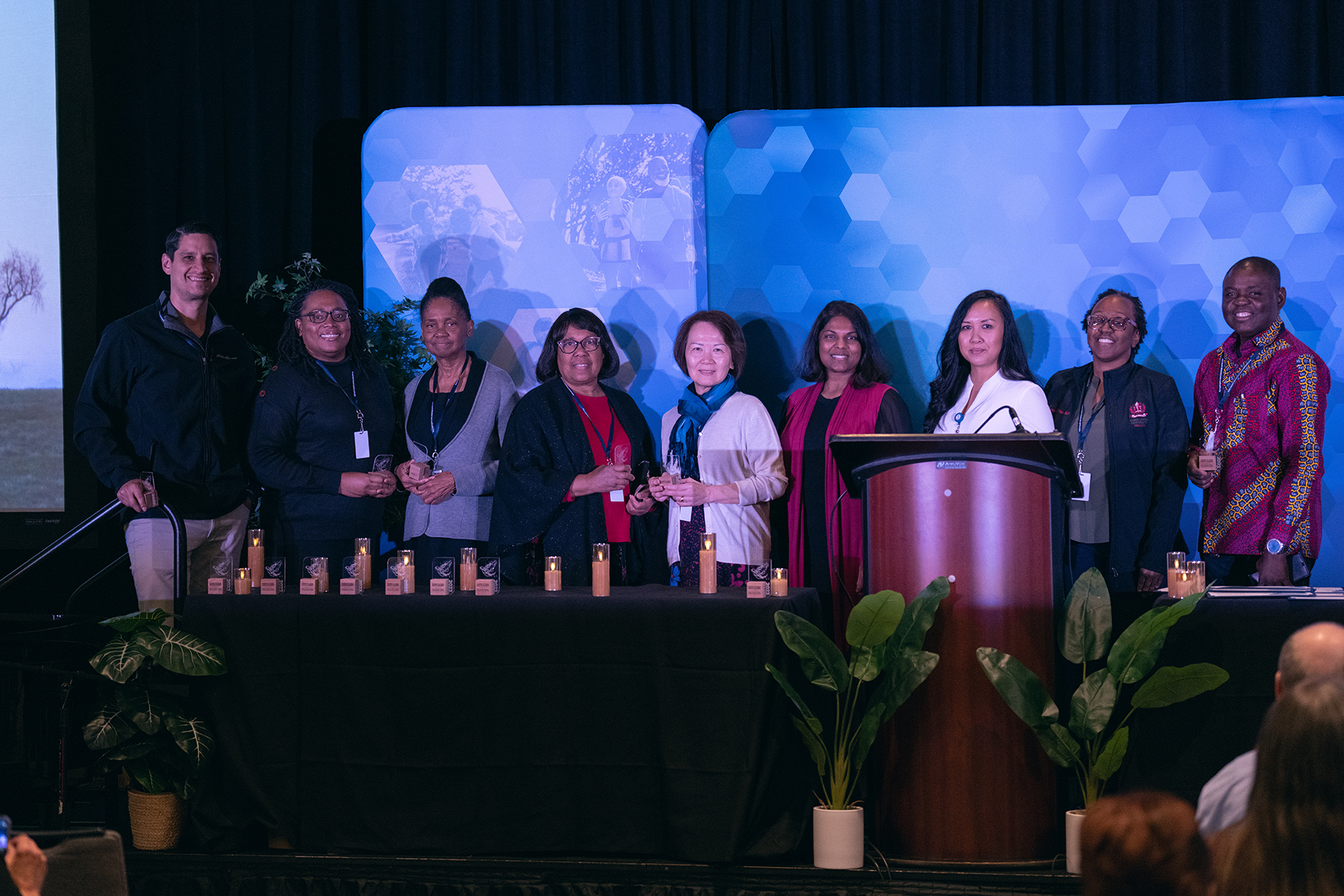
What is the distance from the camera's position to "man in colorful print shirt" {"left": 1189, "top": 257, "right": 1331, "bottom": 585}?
401 centimetres

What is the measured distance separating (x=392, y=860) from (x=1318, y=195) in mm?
4231

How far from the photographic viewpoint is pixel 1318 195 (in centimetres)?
462

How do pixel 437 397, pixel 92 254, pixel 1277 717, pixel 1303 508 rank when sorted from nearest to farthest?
1. pixel 1277 717
2. pixel 1303 508
3. pixel 437 397
4. pixel 92 254

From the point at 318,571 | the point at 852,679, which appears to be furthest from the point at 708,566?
the point at 318,571

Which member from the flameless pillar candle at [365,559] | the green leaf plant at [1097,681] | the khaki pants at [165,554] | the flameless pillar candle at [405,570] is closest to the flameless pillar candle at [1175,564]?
the green leaf plant at [1097,681]

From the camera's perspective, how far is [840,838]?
2973 millimetres

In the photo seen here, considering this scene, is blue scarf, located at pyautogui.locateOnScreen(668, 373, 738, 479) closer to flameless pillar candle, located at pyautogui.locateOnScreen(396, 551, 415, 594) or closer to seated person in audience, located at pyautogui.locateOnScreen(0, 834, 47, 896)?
flameless pillar candle, located at pyautogui.locateOnScreen(396, 551, 415, 594)

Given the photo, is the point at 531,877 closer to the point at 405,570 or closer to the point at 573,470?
the point at 405,570

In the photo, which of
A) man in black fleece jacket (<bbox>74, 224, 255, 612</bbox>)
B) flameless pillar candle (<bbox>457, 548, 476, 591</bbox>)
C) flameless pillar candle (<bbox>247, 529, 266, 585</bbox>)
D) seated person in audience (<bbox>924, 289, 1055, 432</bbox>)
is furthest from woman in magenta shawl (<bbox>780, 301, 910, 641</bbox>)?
man in black fleece jacket (<bbox>74, 224, 255, 612</bbox>)

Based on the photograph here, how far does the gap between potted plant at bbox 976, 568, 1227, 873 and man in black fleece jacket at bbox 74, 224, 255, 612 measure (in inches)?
108

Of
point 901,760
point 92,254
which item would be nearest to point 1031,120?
point 901,760

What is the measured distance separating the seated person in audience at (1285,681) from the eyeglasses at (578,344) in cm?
260

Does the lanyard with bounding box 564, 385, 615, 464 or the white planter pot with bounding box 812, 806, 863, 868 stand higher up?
the lanyard with bounding box 564, 385, 615, 464

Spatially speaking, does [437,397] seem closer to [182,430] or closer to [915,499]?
[182,430]
